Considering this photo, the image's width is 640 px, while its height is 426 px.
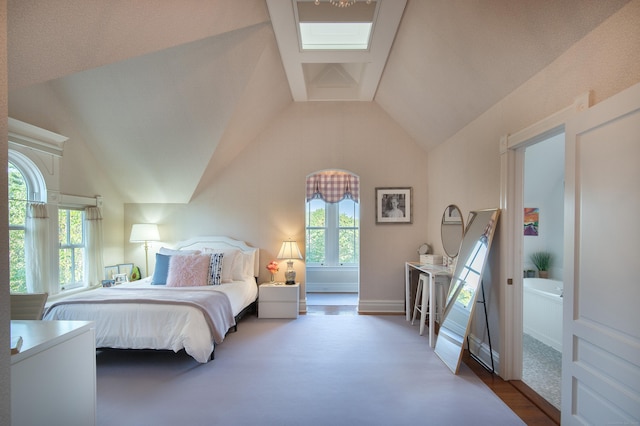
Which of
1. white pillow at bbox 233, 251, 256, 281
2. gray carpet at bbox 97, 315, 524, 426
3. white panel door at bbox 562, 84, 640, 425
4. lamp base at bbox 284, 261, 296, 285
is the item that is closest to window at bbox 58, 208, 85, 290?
gray carpet at bbox 97, 315, 524, 426

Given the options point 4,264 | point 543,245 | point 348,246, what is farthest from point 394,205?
point 4,264

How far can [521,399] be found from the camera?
2.36m

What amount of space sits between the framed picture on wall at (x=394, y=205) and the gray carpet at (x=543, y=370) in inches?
86.1

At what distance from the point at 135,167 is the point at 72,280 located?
1669 mm

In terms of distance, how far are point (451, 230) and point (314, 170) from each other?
2.18 m

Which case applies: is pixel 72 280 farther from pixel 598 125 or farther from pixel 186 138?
pixel 598 125

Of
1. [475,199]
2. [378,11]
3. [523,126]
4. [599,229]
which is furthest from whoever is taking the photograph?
[475,199]

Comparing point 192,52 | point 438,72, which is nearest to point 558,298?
point 438,72

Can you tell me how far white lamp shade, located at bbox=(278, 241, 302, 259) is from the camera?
14.9 ft

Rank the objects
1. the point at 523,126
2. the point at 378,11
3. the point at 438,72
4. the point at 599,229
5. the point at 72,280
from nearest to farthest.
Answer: the point at 599,229 → the point at 523,126 → the point at 378,11 → the point at 438,72 → the point at 72,280

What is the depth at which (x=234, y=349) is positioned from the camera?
3.30 metres

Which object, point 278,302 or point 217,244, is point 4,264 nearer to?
point 278,302

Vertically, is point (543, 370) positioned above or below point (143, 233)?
below

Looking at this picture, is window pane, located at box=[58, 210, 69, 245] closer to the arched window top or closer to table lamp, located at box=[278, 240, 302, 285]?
the arched window top
